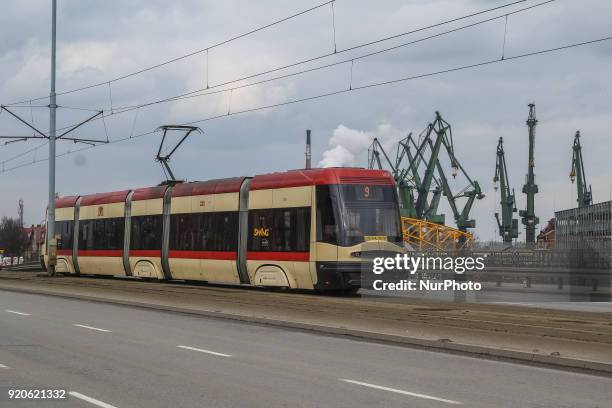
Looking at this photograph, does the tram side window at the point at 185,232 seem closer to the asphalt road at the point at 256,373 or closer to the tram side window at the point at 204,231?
the tram side window at the point at 204,231

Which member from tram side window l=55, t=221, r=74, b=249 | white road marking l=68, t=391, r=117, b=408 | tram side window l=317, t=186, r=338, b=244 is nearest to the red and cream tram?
tram side window l=317, t=186, r=338, b=244

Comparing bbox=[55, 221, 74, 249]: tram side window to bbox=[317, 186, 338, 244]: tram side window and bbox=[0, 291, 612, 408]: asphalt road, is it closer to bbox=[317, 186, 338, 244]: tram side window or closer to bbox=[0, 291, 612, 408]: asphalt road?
bbox=[317, 186, 338, 244]: tram side window

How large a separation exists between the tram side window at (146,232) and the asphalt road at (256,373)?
15891mm

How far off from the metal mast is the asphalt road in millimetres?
87239

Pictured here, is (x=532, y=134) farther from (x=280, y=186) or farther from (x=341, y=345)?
(x=341, y=345)

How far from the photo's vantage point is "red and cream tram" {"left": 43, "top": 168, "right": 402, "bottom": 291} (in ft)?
79.4

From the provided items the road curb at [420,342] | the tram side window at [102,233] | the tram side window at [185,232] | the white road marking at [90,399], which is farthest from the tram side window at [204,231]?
the white road marking at [90,399]

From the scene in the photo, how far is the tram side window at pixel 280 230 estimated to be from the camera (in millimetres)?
24781

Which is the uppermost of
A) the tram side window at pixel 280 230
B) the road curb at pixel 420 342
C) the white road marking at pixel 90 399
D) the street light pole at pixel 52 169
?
the street light pole at pixel 52 169

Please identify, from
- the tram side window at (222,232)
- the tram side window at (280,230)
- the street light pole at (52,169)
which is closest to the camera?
the tram side window at (280,230)

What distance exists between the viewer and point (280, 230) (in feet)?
83.8

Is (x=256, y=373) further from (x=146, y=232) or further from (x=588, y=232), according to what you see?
(x=588, y=232)

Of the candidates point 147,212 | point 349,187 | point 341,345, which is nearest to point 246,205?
point 349,187

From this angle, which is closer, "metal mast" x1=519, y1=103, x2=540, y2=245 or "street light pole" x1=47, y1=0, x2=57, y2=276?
"street light pole" x1=47, y1=0, x2=57, y2=276
